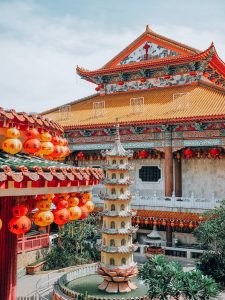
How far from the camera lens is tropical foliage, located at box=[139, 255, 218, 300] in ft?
35.4

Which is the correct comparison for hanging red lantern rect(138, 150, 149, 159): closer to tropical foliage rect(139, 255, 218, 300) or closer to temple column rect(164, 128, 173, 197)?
temple column rect(164, 128, 173, 197)

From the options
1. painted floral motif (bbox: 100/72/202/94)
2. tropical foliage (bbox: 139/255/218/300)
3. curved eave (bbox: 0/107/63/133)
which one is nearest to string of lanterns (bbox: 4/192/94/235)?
curved eave (bbox: 0/107/63/133)

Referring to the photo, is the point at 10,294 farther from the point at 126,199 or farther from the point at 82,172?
the point at 126,199

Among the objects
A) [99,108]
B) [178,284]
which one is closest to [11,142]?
[178,284]

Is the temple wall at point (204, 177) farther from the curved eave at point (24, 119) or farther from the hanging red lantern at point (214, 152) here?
the curved eave at point (24, 119)

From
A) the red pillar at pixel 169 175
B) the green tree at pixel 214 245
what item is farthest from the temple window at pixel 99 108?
the green tree at pixel 214 245

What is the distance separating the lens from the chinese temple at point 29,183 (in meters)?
3.85

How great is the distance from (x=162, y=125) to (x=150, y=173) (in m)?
3.47

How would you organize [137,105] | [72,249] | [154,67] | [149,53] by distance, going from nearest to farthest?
[72,249], [137,105], [154,67], [149,53]

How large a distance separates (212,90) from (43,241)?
39.4 ft

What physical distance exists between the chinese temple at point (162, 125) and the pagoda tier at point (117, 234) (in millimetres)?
4352

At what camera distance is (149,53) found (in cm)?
2536

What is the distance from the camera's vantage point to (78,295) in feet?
41.4

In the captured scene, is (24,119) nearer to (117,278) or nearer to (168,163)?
(117,278)
